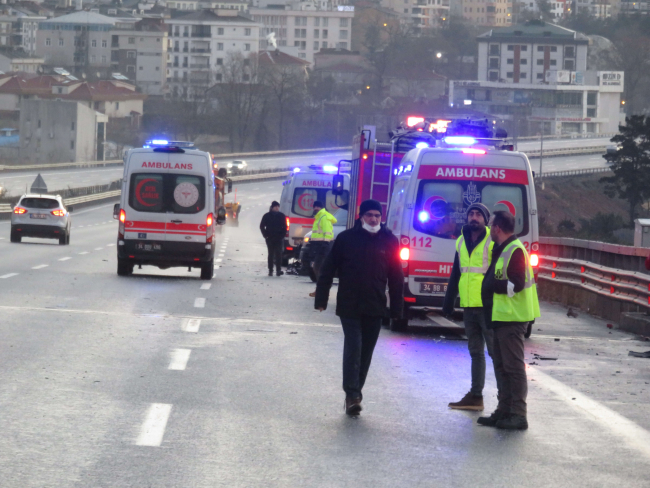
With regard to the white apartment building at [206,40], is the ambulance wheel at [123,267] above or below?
below

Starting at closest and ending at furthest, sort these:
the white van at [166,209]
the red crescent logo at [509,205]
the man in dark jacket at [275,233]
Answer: the red crescent logo at [509,205] < the white van at [166,209] < the man in dark jacket at [275,233]

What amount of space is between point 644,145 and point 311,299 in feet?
253

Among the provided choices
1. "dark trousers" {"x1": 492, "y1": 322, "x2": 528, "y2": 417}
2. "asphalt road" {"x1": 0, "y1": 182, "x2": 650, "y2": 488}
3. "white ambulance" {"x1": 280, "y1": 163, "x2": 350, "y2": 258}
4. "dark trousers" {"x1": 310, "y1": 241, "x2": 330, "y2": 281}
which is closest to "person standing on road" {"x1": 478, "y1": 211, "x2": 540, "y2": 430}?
"dark trousers" {"x1": 492, "y1": 322, "x2": 528, "y2": 417}

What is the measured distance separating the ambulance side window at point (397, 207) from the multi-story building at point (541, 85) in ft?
420

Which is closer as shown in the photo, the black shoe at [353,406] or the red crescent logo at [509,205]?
the black shoe at [353,406]

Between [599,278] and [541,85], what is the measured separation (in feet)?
481

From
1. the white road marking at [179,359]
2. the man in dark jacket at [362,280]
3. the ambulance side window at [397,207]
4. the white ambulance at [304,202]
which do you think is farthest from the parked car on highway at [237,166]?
the man in dark jacket at [362,280]

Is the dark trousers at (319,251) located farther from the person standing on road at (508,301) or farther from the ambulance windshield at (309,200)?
the person standing on road at (508,301)

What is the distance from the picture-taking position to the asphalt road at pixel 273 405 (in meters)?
6.71

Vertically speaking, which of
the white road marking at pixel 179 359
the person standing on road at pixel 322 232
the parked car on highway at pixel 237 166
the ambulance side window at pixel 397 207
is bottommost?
the white road marking at pixel 179 359

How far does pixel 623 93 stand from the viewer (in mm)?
183000

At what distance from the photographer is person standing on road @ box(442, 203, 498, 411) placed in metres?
9.12

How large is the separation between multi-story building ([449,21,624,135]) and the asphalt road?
130876 mm

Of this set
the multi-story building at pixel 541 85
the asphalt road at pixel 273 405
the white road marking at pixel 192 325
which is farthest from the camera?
the multi-story building at pixel 541 85
